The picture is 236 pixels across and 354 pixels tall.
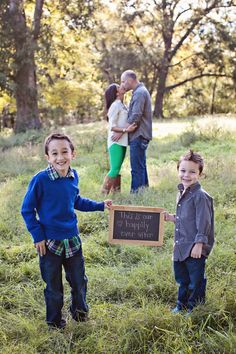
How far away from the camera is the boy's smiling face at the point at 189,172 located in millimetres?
3215

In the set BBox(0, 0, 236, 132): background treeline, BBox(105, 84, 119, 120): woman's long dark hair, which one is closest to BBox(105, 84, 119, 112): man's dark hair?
BBox(105, 84, 119, 120): woman's long dark hair

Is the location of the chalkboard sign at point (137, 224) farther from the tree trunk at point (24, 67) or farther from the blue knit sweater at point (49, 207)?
the tree trunk at point (24, 67)

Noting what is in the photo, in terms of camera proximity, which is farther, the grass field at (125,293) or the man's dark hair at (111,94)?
the man's dark hair at (111,94)

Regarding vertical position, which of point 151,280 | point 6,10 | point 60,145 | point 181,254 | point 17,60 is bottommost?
point 151,280

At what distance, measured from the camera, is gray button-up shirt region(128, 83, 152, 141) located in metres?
6.54

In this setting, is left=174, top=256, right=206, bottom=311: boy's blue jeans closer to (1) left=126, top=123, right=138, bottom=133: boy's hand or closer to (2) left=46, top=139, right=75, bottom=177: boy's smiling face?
(2) left=46, top=139, right=75, bottom=177: boy's smiling face

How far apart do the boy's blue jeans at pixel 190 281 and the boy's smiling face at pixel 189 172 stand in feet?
2.01

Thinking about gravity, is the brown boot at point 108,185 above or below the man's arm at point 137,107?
below

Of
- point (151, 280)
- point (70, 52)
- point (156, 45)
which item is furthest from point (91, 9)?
point (151, 280)

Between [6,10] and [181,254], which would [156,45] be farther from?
[181,254]

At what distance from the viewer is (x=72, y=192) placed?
10.6 ft

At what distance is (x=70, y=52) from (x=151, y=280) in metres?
19.8

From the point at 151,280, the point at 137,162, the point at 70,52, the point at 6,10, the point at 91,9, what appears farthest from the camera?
the point at 70,52

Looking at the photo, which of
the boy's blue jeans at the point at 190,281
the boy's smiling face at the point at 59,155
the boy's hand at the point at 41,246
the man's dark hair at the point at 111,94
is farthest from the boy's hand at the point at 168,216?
the man's dark hair at the point at 111,94
